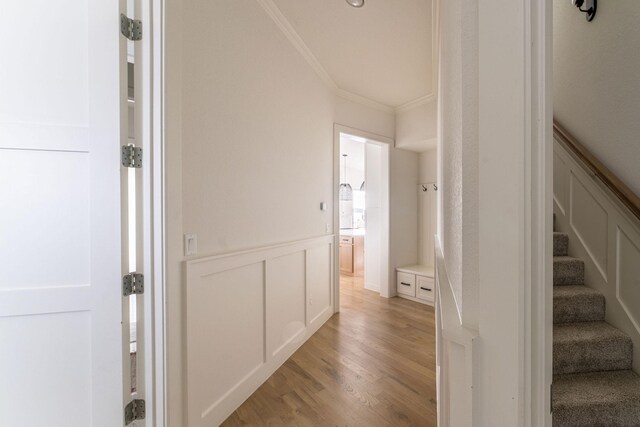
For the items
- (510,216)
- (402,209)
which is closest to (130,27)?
(510,216)

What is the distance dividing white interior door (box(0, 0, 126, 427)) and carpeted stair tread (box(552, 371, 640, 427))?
2.18m

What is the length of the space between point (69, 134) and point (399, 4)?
2266 mm

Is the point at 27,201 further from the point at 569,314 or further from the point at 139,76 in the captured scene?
the point at 569,314

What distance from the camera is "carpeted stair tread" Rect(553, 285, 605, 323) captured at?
73.0 inches

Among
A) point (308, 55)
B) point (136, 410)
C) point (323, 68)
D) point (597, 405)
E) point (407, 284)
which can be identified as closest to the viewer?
point (136, 410)

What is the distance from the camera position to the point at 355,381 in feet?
6.85

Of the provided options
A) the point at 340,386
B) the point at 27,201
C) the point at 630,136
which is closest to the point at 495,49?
the point at 27,201

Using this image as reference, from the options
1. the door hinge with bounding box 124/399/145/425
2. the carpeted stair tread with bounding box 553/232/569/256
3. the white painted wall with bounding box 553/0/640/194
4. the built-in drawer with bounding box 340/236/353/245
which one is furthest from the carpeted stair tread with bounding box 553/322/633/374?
the built-in drawer with bounding box 340/236/353/245

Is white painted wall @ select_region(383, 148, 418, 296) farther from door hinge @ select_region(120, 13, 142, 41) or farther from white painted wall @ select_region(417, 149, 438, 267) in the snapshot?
door hinge @ select_region(120, 13, 142, 41)

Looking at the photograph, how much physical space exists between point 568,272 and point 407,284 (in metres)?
2.13

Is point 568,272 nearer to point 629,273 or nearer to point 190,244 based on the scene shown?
point 629,273

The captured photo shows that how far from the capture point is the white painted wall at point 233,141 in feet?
4.39

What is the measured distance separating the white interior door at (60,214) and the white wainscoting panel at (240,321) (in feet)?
1.23

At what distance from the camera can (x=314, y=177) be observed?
2881 mm
